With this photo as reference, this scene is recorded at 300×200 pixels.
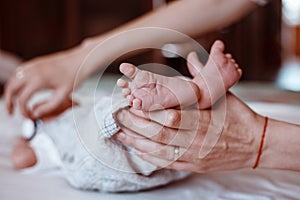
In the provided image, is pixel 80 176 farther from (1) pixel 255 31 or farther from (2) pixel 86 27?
(1) pixel 255 31

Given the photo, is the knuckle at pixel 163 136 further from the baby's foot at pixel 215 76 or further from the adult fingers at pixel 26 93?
the adult fingers at pixel 26 93

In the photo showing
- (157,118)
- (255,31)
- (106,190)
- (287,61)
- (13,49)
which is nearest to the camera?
(157,118)

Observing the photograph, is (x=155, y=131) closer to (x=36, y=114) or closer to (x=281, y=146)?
(x=281, y=146)

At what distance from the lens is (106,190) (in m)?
0.60

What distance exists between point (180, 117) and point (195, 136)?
4cm

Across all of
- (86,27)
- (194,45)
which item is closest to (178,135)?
(194,45)

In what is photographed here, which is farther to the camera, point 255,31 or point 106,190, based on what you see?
point 255,31

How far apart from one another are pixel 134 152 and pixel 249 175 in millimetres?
217


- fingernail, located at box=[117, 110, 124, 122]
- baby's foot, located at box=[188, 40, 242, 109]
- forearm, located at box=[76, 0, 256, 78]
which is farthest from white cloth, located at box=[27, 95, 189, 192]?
forearm, located at box=[76, 0, 256, 78]

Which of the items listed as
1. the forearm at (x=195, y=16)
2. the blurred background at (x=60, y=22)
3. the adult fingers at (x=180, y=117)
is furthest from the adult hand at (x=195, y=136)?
the blurred background at (x=60, y=22)

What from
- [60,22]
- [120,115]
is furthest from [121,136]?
[60,22]

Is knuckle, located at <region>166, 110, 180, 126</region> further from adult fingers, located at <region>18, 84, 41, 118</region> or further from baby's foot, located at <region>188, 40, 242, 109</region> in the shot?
adult fingers, located at <region>18, 84, 41, 118</region>

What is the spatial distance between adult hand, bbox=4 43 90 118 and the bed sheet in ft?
0.39

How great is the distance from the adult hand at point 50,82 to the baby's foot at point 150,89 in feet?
1.02
